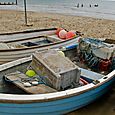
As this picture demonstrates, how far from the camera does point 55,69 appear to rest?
14.8 feet

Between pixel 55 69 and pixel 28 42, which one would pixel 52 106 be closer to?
pixel 55 69

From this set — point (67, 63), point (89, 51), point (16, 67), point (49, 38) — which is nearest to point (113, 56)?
point (89, 51)

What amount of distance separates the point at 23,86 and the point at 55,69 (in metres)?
0.79

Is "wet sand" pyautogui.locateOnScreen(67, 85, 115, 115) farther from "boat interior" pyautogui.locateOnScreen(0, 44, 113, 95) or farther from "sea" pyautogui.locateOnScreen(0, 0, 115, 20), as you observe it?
"sea" pyautogui.locateOnScreen(0, 0, 115, 20)

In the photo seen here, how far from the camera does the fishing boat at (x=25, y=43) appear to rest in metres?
6.69

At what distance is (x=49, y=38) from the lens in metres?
8.99

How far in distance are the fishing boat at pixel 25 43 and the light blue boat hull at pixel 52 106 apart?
3.12 meters

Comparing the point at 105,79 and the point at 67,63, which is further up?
the point at 67,63

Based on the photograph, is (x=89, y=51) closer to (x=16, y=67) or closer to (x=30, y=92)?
(x=16, y=67)

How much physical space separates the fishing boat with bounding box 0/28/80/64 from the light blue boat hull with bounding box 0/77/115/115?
3123 millimetres

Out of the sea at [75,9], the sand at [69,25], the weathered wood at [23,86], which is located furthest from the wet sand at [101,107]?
the sea at [75,9]

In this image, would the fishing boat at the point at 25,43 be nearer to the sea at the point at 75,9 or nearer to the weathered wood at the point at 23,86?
the weathered wood at the point at 23,86

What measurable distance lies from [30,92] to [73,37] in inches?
188

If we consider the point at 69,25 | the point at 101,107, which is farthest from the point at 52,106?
the point at 69,25
